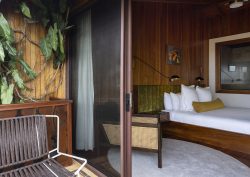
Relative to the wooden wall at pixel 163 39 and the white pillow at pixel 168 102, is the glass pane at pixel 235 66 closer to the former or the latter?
the wooden wall at pixel 163 39

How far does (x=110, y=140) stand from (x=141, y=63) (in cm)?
230

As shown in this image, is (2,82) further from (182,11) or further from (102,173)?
(182,11)

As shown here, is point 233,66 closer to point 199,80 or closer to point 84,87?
point 199,80

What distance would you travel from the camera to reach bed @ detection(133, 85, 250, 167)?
3244 mm

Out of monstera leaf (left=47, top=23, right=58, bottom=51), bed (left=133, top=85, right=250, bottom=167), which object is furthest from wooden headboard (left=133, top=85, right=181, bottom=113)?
monstera leaf (left=47, top=23, right=58, bottom=51)

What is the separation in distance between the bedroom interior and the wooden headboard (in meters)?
0.02

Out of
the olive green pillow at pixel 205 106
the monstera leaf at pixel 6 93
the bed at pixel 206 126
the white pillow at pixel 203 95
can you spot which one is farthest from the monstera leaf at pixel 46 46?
the white pillow at pixel 203 95

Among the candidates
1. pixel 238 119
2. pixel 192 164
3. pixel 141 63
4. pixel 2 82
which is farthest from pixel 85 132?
pixel 238 119

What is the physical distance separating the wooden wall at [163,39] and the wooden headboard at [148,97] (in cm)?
10

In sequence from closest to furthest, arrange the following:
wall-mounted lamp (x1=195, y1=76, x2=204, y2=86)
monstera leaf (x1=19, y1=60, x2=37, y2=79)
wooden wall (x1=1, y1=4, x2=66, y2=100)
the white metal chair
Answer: the white metal chair → monstera leaf (x1=19, y1=60, x2=37, y2=79) → wooden wall (x1=1, y1=4, x2=66, y2=100) → wall-mounted lamp (x1=195, y1=76, x2=204, y2=86)

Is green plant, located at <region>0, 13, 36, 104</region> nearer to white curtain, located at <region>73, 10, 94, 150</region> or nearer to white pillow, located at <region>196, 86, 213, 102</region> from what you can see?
white curtain, located at <region>73, 10, 94, 150</region>

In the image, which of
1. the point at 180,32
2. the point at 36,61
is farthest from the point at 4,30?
the point at 180,32

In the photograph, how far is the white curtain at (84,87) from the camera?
8.75ft

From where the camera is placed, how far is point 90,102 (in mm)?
2670
